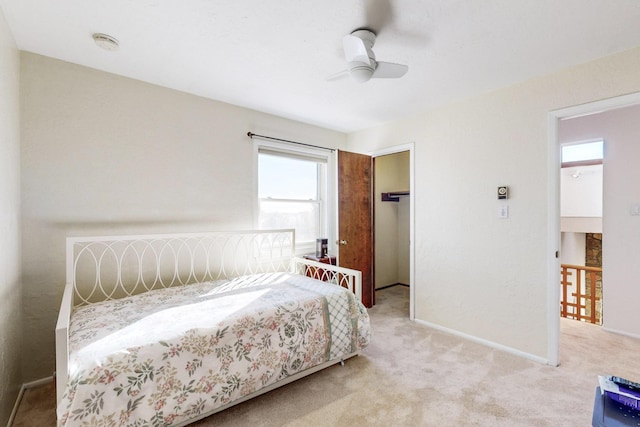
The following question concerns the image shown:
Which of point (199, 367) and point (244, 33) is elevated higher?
point (244, 33)

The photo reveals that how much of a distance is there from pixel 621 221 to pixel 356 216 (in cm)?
273

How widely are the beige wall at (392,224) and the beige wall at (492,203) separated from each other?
51.1 inches

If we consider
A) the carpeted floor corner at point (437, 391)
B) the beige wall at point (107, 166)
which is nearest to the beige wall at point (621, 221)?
the carpeted floor corner at point (437, 391)

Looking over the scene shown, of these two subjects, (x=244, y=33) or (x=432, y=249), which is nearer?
(x=244, y=33)

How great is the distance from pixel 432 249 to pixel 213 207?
2405mm

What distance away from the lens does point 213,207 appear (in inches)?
116

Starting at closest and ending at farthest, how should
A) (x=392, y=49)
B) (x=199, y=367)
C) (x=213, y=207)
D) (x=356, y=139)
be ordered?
(x=199, y=367), (x=392, y=49), (x=213, y=207), (x=356, y=139)

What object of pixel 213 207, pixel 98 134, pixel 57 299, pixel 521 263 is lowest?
pixel 57 299

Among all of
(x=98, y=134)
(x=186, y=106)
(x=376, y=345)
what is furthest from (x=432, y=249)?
(x=98, y=134)

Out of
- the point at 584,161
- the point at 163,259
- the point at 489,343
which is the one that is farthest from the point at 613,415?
the point at 584,161

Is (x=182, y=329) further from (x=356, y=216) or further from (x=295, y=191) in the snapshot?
(x=356, y=216)

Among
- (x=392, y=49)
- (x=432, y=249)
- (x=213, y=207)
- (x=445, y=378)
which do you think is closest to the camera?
(x=392, y=49)

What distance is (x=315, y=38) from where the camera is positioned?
6.26 feet

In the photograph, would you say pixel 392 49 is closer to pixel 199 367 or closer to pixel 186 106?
pixel 186 106
